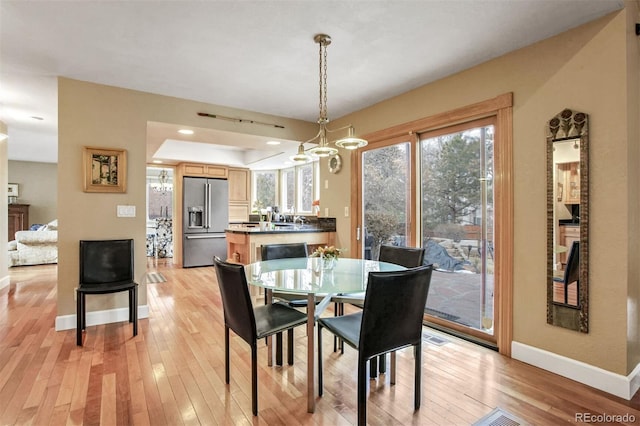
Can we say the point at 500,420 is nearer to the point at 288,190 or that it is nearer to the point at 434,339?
the point at 434,339

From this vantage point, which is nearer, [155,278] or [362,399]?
[362,399]

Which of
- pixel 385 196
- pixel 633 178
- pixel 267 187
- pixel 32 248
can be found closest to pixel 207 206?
pixel 267 187

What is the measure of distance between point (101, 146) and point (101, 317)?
178 centimetres

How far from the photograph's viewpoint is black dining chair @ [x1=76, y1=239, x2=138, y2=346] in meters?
2.96

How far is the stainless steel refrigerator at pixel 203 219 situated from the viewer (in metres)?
6.33

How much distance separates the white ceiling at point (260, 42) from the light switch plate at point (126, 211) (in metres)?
1.28

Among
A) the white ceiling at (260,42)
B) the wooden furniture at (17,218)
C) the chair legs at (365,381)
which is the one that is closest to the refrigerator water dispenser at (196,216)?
the white ceiling at (260,42)

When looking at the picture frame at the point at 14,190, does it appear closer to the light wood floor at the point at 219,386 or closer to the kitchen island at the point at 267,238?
the light wood floor at the point at 219,386

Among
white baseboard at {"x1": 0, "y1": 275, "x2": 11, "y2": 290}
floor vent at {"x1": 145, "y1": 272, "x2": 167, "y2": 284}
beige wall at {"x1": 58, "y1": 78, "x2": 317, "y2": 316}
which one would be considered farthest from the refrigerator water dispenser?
beige wall at {"x1": 58, "y1": 78, "x2": 317, "y2": 316}

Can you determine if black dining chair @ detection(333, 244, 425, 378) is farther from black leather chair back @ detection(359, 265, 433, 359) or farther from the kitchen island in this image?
the kitchen island

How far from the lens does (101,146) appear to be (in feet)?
10.6

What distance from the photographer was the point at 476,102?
280cm

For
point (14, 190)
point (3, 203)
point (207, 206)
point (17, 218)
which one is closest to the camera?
point (3, 203)

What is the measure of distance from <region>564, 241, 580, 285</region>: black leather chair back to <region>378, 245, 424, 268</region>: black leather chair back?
100 cm
